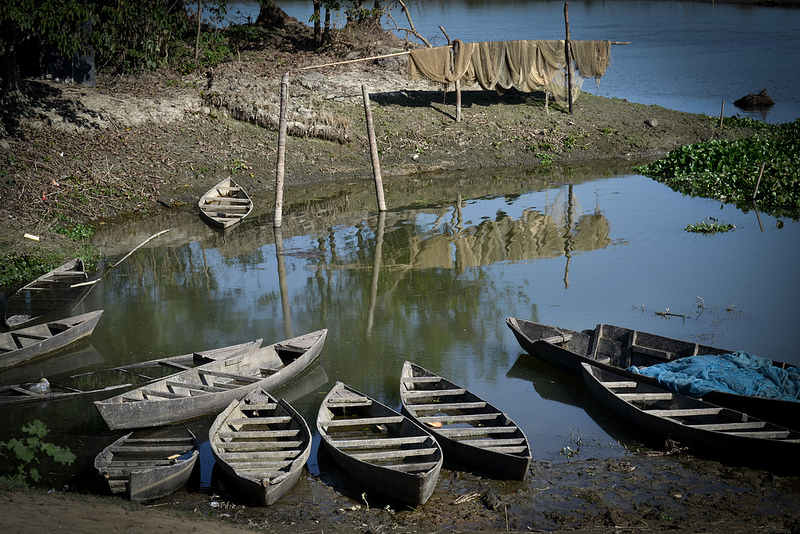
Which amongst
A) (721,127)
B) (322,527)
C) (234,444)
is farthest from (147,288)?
(721,127)

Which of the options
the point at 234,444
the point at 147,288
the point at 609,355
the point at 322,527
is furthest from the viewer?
the point at 147,288

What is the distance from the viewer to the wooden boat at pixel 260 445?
7.87 meters

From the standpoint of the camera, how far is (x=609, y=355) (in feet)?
36.4

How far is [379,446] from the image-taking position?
8.69 metres

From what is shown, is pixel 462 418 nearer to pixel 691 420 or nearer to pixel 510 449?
pixel 510 449

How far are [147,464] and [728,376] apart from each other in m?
7.46

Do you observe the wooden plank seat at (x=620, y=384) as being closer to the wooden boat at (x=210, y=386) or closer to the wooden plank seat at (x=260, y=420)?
the wooden plank seat at (x=260, y=420)

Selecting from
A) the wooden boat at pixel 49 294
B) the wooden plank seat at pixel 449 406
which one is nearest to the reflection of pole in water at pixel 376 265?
the wooden plank seat at pixel 449 406

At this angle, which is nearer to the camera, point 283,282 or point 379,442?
point 379,442

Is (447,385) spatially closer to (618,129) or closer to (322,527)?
(322,527)

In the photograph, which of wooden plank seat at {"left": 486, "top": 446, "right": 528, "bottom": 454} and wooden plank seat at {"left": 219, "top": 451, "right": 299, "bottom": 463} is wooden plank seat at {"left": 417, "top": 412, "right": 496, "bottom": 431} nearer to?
wooden plank seat at {"left": 486, "top": 446, "right": 528, "bottom": 454}

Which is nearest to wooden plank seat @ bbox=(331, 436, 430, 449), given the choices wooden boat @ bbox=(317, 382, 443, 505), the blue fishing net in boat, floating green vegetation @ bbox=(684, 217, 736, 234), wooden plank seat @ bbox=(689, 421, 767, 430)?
wooden boat @ bbox=(317, 382, 443, 505)

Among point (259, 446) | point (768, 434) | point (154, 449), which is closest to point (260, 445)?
point (259, 446)

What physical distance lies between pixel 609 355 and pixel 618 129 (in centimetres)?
1965
